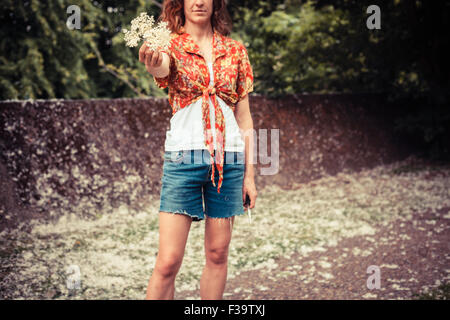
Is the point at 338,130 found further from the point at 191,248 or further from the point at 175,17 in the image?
the point at 175,17

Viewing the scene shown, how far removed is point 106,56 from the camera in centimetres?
1094

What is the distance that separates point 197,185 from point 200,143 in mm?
219

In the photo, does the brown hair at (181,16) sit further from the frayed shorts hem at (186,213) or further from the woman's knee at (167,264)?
the woman's knee at (167,264)

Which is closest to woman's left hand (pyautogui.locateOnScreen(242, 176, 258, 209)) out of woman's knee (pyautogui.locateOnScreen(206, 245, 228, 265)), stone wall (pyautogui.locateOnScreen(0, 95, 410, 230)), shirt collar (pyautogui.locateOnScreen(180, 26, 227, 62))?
woman's knee (pyautogui.locateOnScreen(206, 245, 228, 265))

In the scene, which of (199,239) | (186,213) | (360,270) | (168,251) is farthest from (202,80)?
(199,239)

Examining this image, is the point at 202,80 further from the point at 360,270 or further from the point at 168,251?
the point at 360,270

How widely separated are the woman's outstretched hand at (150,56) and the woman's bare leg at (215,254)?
2.87 feet

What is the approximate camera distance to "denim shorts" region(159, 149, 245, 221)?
8.14 feet

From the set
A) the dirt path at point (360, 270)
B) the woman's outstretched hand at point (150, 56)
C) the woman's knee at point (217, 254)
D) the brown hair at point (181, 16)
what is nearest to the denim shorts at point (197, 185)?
the woman's knee at point (217, 254)

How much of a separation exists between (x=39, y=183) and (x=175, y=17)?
4.05 metres

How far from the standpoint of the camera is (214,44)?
105 inches

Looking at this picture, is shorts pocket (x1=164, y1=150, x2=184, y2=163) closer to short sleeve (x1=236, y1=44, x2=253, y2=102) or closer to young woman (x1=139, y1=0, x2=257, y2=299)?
young woman (x1=139, y1=0, x2=257, y2=299)
